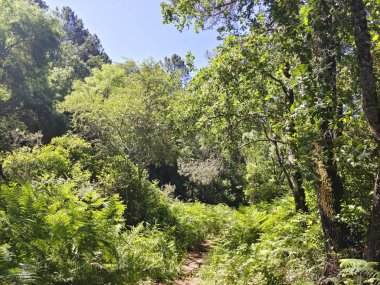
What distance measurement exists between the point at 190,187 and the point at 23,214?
3123 cm

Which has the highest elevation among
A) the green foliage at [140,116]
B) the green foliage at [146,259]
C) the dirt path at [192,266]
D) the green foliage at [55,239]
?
the green foliage at [140,116]

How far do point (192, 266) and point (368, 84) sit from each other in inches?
263

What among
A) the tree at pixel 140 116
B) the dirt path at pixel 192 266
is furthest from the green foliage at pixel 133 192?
→ the dirt path at pixel 192 266

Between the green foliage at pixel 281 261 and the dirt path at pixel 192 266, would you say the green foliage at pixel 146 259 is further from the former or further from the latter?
the green foliage at pixel 281 261

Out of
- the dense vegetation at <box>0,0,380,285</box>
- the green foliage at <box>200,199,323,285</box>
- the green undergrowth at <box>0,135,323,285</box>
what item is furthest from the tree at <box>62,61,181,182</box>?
the green foliage at <box>200,199,323,285</box>

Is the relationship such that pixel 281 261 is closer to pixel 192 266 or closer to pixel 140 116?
pixel 192 266

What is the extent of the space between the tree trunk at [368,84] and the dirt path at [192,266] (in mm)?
4348

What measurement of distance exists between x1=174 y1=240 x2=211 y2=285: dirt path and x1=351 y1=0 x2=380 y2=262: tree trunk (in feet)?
14.3

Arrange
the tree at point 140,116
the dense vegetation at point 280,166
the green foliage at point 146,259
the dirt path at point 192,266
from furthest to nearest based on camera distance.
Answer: the tree at point 140,116
the dirt path at point 192,266
the green foliage at point 146,259
the dense vegetation at point 280,166

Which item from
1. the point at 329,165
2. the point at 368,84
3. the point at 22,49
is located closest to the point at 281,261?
the point at 329,165

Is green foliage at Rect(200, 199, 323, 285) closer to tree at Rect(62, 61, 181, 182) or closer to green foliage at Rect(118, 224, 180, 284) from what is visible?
green foliage at Rect(118, 224, 180, 284)

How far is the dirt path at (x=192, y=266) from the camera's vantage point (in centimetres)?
739

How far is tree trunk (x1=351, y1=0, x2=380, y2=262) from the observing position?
3803mm

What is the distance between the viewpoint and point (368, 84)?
3850 mm
